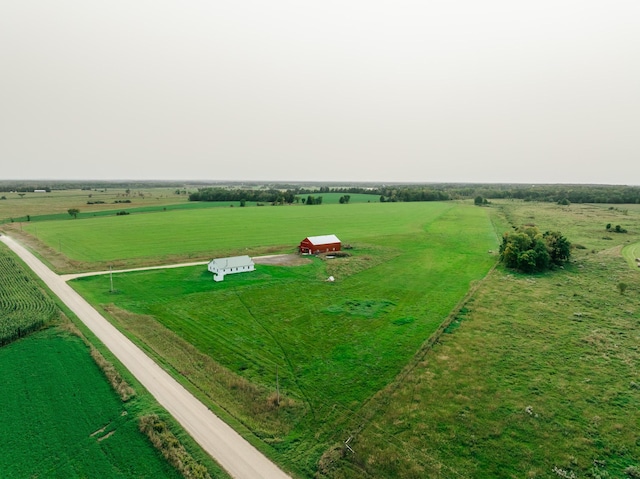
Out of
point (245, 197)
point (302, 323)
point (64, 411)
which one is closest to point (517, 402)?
point (302, 323)

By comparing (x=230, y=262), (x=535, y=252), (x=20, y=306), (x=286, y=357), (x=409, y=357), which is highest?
(x=535, y=252)

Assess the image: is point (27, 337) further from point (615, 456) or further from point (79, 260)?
point (615, 456)

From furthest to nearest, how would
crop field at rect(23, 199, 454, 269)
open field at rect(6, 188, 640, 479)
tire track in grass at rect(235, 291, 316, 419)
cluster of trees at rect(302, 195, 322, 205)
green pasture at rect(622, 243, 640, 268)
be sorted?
cluster of trees at rect(302, 195, 322, 205), crop field at rect(23, 199, 454, 269), green pasture at rect(622, 243, 640, 268), tire track in grass at rect(235, 291, 316, 419), open field at rect(6, 188, 640, 479)

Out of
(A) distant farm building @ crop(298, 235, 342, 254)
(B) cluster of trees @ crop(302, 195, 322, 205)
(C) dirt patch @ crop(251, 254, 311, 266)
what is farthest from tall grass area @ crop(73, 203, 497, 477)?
(B) cluster of trees @ crop(302, 195, 322, 205)

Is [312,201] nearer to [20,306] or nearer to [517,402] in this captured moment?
[20,306]

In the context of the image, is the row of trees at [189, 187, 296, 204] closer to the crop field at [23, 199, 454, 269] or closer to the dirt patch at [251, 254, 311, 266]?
the crop field at [23, 199, 454, 269]

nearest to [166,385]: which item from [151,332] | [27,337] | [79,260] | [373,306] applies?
[151,332]
